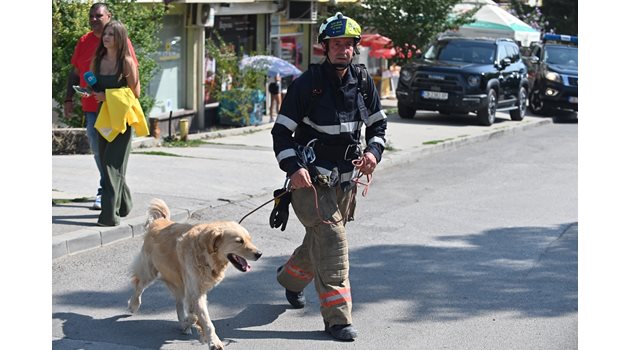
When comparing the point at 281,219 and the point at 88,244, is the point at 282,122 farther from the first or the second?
the point at 88,244


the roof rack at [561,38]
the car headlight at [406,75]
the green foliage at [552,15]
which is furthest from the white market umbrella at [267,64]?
the green foliage at [552,15]

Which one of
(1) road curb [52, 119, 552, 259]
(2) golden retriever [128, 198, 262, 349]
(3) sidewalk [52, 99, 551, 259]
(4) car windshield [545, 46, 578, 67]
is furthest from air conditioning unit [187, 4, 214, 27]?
(2) golden retriever [128, 198, 262, 349]

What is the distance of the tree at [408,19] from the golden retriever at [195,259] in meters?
18.9

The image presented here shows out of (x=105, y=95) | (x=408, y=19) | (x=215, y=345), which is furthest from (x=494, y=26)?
(x=215, y=345)

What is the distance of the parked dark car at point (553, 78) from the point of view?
25.2 meters

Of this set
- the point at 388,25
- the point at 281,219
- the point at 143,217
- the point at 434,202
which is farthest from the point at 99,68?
the point at 388,25

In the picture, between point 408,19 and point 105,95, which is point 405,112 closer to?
point 408,19

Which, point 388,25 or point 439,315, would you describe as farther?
point 388,25

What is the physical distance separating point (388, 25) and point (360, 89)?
1884cm

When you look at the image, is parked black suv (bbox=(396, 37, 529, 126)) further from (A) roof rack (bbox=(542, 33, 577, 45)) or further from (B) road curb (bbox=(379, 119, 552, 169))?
(A) roof rack (bbox=(542, 33, 577, 45))

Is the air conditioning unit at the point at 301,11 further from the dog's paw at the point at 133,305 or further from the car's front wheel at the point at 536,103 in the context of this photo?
the dog's paw at the point at 133,305

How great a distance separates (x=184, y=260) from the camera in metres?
6.11

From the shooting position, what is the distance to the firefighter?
6402mm

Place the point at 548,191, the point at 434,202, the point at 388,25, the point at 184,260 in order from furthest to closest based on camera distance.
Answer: the point at 388,25, the point at 548,191, the point at 434,202, the point at 184,260
